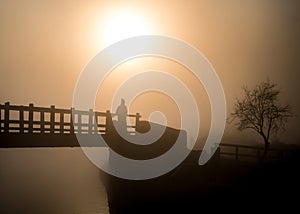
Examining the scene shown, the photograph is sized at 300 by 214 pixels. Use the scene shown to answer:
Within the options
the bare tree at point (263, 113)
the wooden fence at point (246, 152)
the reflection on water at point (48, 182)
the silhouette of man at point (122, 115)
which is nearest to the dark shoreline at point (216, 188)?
the wooden fence at point (246, 152)

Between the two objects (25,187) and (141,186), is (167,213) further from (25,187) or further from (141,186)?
(25,187)

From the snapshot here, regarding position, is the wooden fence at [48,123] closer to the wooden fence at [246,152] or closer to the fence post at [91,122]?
the fence post at [91,122]

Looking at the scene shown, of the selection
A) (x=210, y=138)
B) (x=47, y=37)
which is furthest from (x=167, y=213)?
(x=47, y=37)

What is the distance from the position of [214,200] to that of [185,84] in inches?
47.2

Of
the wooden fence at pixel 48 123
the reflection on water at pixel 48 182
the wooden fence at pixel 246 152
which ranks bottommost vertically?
the reflection on water at pixel 48 182

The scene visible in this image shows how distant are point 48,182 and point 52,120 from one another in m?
1.66

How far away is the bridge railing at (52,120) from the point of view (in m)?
2.90

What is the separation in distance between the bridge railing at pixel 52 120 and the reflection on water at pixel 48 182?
0.50m

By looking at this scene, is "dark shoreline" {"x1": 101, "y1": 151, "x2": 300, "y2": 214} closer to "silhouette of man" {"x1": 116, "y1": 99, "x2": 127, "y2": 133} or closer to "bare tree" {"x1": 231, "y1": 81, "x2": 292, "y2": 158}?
"bare tree" {"x1": 231, "y1": 81, "x2": 292, "y2": 158}

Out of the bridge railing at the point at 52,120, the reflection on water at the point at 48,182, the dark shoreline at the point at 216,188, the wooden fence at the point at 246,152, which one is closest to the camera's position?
the bridge railing at the point at 52,120

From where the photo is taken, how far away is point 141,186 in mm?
3717

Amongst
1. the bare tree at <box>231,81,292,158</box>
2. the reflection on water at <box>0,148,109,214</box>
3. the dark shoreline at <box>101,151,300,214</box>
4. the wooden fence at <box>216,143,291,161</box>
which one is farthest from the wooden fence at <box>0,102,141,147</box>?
the bare tree at <box>231,81,292,158</box>

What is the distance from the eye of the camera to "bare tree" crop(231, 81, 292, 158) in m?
3.52

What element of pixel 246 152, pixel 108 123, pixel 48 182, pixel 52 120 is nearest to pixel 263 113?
pixel 246 152
